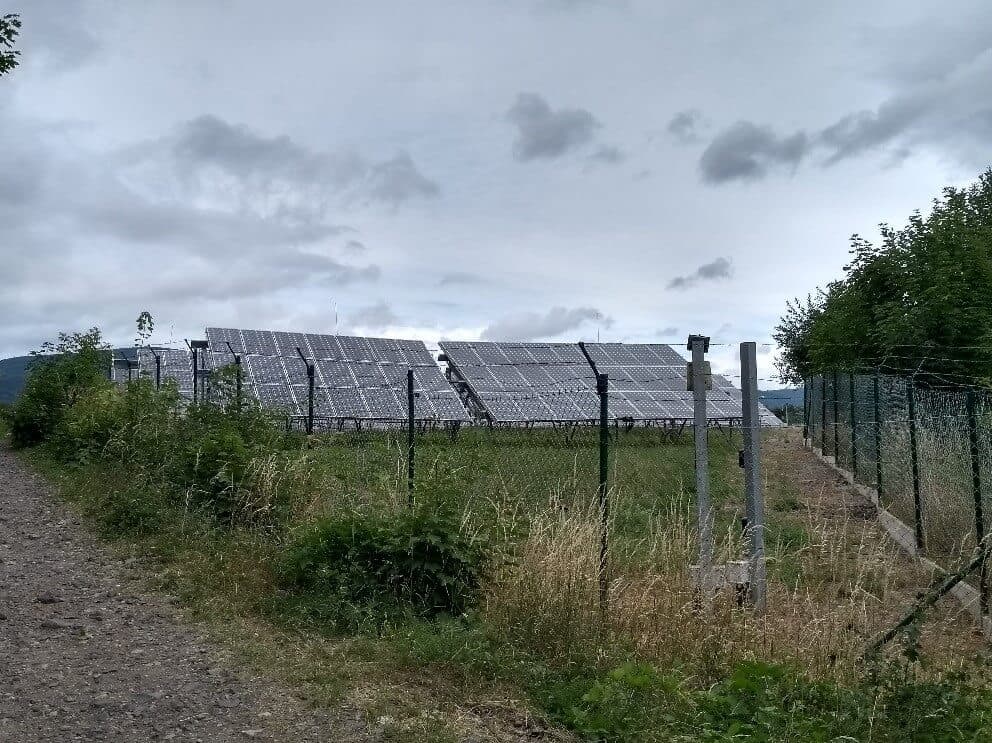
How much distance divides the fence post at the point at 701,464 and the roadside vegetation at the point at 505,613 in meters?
0.16

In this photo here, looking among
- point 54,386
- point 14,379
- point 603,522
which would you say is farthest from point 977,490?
point 14,379

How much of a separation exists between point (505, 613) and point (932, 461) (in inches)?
213

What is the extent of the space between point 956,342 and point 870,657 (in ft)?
31.7

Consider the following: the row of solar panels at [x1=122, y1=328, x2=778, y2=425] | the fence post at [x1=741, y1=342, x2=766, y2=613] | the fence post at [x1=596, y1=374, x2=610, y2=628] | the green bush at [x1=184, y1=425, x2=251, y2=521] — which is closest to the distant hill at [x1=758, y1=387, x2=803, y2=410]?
the fence post at [x1=741, y1=342, x2=766, y2=613]

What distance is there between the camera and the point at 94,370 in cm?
1903

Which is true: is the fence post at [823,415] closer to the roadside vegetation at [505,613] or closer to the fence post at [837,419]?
the fence post at [837,419]

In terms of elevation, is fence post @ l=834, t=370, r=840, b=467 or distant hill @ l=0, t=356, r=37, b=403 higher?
distant hill @ l=0, t=356, r=37, b=403

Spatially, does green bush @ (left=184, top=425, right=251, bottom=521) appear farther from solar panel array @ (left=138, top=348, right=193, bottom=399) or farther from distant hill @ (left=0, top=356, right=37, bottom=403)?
solar panel array @ (left=138, top=348, right=193, bottom=399)

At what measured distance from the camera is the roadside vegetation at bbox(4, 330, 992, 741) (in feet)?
14.1

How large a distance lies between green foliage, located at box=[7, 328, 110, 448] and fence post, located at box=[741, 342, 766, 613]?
568 inches

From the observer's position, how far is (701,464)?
5.96 meters

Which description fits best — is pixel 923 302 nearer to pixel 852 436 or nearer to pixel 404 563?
pixel 852 436

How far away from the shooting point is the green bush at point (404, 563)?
5.91 metres

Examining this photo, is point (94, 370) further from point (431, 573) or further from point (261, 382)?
point (431, 573)
